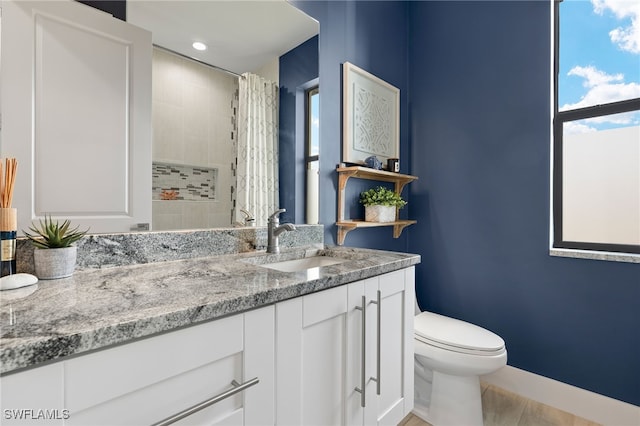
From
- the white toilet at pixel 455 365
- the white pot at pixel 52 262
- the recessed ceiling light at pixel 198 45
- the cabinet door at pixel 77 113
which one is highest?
the recessed ceiling light at pixel 198 45

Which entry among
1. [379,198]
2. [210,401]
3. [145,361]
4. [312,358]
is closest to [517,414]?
[379,198]

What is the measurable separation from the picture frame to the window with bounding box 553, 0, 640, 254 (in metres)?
0.96

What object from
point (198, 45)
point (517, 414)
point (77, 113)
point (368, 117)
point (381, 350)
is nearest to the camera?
point (77, 113)

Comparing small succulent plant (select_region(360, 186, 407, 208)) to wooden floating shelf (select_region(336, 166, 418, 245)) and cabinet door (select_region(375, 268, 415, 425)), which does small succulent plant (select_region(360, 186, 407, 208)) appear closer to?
wooden floating shelf (select_region(336, 166, 418, 245))

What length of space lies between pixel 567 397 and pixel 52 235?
2.51 meters

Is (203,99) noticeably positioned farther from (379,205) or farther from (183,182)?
(379,205)

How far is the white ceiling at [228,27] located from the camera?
117cm

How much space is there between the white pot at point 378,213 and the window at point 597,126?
96 centimetres

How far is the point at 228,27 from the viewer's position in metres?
1.37

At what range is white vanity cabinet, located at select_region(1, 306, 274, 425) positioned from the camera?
0.51m

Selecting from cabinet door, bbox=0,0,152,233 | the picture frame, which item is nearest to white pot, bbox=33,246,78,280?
cabinet door, bbox=0,0,152,233

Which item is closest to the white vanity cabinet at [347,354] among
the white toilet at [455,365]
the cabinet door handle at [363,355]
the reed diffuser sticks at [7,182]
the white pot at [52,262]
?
the cabinet door handle at [363,355]

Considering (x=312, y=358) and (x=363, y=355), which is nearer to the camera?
(x=312, y=358)

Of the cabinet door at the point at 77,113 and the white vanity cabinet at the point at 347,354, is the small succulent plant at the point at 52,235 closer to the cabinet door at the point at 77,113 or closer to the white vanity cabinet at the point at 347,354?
the cabinet door at the point at 77,113
